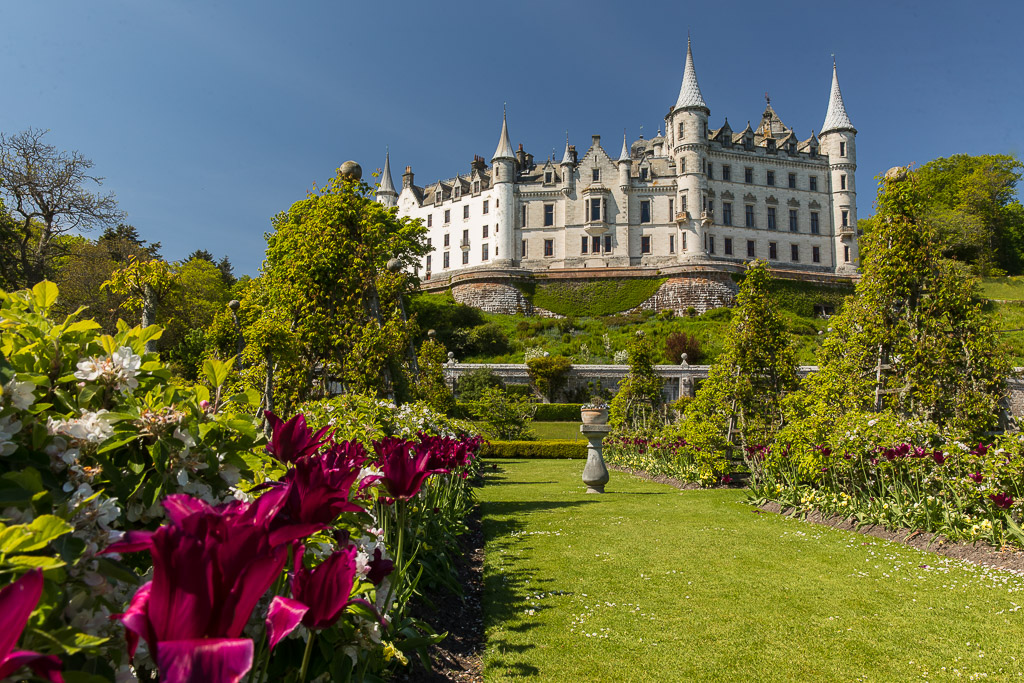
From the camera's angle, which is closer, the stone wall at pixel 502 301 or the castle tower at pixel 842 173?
the stone wall at pixel 502 301

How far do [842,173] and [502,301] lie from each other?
31477mm

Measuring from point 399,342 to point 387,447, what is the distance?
22.2 feet

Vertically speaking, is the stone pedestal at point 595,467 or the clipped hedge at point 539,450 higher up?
the stone pedestal at point 595,467

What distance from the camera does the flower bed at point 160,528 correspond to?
0.92m

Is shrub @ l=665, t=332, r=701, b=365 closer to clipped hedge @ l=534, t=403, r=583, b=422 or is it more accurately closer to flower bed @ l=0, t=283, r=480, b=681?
clipped hedge @ l=534, t=403, r=583, b=422

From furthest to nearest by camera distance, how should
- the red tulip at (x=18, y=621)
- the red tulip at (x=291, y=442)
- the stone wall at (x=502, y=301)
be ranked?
the stone wall at (x=502, y=301) < the red tulip at (x=291, y=442) < the red tulip at (x=18, y=621)

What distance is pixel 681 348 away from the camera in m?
36.6

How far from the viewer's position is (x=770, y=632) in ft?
12.9

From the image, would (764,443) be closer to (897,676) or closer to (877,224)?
(877,224)

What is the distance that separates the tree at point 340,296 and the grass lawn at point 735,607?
370 cm

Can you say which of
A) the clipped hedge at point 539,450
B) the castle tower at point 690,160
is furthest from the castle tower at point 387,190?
the clipped hedge at point 539,450

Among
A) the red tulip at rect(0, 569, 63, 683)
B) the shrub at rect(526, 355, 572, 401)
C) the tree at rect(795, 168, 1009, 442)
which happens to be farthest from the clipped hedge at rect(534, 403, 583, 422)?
the red tulip at rect(0, 569, 63, 683)

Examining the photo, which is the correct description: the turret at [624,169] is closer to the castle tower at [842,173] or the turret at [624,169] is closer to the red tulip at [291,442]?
the castle tower at [842,173]

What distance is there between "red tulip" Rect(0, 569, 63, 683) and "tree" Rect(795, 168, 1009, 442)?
28.4ft
